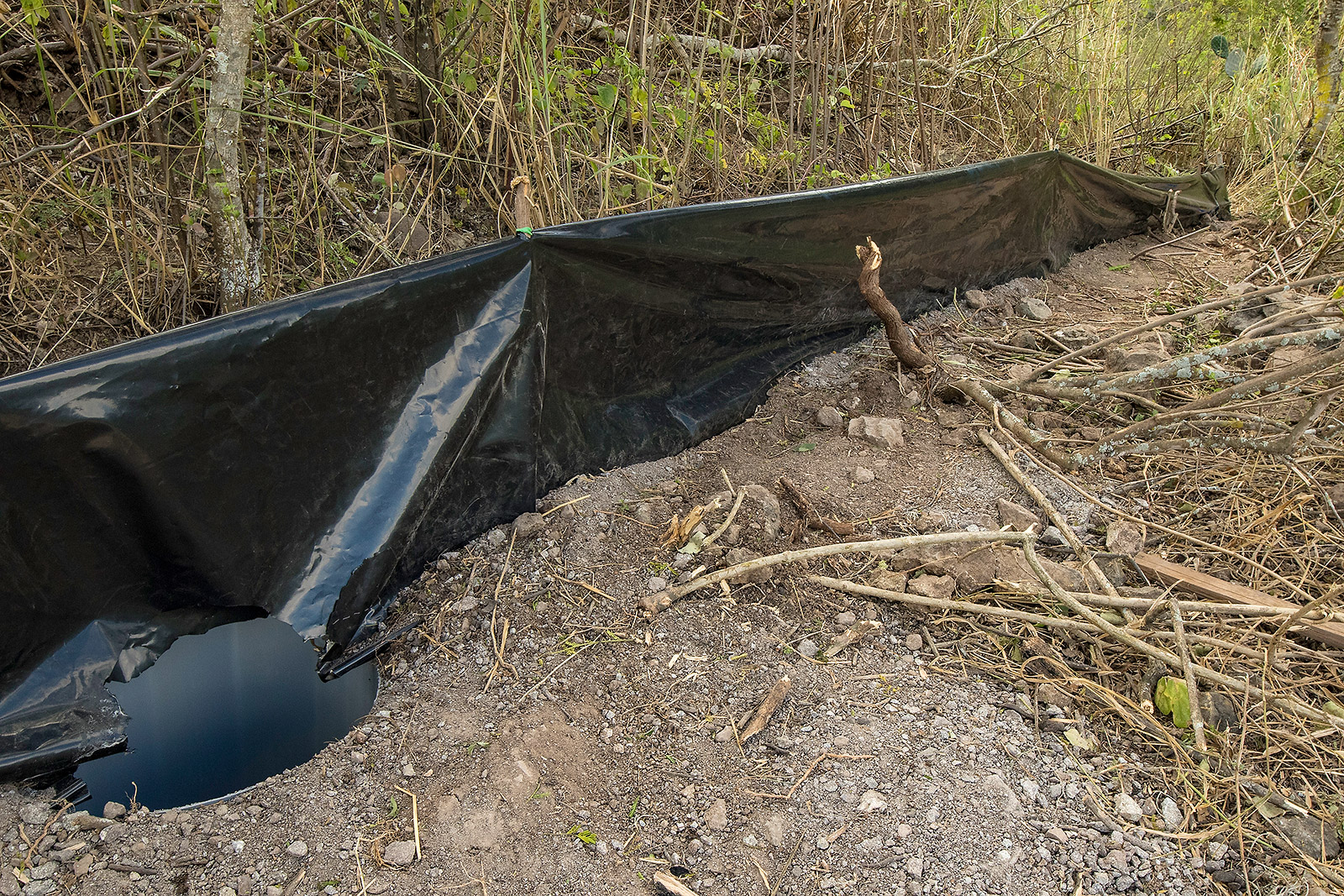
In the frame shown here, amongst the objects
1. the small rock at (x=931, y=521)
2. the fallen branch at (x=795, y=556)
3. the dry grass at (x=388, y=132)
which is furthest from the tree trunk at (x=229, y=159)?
the small rock at (x=931, y=521)

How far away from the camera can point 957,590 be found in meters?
2.05

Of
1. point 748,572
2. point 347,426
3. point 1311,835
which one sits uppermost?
point 347,426

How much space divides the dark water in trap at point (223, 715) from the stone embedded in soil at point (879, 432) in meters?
1.73

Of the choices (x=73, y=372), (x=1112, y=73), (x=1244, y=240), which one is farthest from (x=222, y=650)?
(x=1112, y=73)

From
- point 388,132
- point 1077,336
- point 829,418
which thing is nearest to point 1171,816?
point 829,418

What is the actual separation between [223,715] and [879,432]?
2.08m

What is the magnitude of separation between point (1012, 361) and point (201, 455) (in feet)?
9.88

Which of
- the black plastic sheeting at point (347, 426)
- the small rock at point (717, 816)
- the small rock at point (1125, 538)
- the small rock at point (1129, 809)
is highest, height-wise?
the black plastic sheeting at point (347, 426)

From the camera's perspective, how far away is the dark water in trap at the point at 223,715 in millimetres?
1544

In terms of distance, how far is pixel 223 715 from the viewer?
1665mm

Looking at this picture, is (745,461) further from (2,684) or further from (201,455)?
(2,684)

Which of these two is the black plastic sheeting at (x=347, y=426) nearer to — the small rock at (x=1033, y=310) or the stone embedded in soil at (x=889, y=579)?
the stone embedded in soil at (x=889, y=579)

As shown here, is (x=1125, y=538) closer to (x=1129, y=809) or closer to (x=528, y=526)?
(x=1129, y=809)

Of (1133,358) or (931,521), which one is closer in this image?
(931,521)
